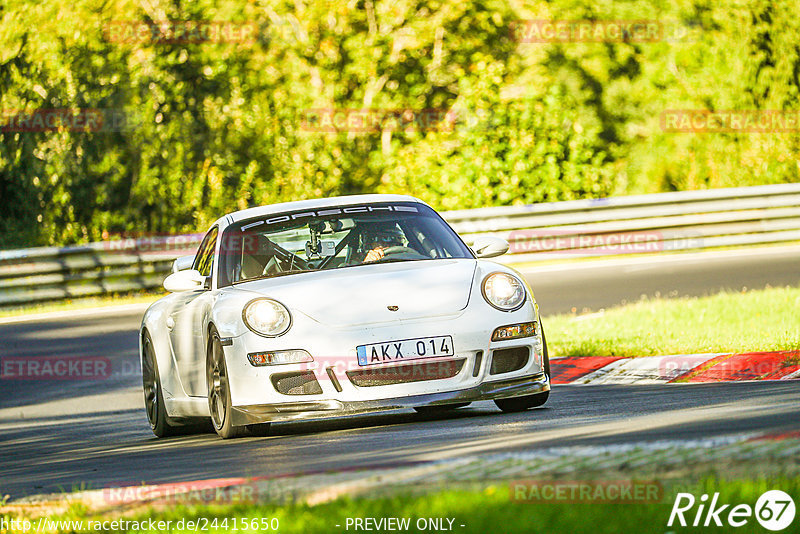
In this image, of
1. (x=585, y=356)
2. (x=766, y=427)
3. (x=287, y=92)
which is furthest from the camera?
(x=287, y=92)

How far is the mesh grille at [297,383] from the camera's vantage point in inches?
318

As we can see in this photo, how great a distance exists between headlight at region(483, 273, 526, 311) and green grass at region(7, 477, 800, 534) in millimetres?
3083

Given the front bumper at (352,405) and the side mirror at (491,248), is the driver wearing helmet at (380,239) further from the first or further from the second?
the front bumper at (352,405)

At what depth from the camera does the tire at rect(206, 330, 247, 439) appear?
27.3 ft

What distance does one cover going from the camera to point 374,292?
825cm

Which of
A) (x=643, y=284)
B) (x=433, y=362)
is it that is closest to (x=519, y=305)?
(x=433, y=362)

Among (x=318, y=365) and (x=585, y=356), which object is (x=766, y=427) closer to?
(x=318, y=365)

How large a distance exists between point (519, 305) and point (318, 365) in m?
1.25

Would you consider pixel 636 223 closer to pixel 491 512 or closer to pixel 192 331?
pixel 192 331

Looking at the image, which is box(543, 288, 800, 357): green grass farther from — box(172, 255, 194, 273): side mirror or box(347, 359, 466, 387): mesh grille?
box(347, 359, 466, 387): mesh grille

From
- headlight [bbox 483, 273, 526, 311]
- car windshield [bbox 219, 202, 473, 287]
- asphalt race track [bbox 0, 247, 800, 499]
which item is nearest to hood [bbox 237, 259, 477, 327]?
headlight [bbox 483, 273, 526, 311]

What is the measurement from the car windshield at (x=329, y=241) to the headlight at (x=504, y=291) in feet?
2.37

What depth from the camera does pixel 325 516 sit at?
16.7ft

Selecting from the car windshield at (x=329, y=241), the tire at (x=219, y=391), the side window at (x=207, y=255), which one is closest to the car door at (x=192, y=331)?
the side window at (x=207, y=255)
